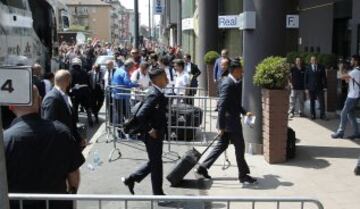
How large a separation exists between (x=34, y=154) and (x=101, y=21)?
5706 inches

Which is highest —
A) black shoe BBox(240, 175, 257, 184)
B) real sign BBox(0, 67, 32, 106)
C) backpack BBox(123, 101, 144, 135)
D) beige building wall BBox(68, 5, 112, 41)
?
beige building wall BBox(68, 5, 112, 41)

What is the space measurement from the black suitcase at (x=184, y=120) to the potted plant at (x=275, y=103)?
2.31 meters

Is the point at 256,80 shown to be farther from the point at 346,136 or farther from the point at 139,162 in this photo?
the point at 346,136

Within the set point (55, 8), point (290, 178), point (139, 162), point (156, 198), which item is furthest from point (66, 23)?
point (156, 198)

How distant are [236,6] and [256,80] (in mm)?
17776

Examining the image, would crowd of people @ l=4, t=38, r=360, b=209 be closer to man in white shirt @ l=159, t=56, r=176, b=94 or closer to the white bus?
man in white shirt @ l=159, t=56, r=176, b=94

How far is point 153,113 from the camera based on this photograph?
812 centimetres

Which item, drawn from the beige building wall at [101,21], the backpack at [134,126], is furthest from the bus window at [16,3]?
the beige building wall at [101,21]

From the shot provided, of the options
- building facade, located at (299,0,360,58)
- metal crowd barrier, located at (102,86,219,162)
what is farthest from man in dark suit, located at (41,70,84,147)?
building facade, located at (299,0,360,58)

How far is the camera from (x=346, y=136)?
1359cm

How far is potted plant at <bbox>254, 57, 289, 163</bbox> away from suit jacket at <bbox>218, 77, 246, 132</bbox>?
1.51 m

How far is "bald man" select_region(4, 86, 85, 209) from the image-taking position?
14.9 ft

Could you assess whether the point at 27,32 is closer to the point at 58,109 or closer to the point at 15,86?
the point at 58,109

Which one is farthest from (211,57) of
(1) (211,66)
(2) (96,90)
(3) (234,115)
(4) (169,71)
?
(3) (234,115)
